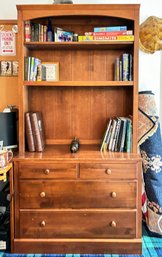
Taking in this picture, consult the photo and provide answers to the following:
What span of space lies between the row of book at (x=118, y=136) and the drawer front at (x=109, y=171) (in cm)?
22

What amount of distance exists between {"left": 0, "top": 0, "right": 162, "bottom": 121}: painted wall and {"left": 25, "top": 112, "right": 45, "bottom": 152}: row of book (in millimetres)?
1022

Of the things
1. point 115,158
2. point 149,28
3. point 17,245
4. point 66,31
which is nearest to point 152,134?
point 115,158

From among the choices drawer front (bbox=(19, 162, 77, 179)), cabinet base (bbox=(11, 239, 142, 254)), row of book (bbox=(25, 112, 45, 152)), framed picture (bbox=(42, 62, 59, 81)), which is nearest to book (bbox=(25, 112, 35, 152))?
row of book (bbox=(25, 112, 45, 152))

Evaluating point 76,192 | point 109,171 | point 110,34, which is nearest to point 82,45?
point 110,34

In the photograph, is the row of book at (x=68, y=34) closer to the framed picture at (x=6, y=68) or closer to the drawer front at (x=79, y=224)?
the framed picture at (x=6, y=68)

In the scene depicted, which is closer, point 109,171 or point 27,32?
point 109,171

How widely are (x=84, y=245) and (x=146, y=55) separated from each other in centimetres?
180

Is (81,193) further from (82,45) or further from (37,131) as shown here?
(82,45)

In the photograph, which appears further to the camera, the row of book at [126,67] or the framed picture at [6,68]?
the framed picture at [6,68]

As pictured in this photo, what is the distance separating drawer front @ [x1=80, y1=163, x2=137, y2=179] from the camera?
2.43 meters

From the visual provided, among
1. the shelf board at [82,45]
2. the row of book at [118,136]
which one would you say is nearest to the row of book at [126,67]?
the shelf board at [82,45]

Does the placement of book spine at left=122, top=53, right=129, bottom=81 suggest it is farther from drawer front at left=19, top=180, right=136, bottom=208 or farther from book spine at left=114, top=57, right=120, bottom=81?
drawer front at left=19, top=180, right=136, bottom=208

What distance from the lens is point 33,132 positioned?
2617 mm

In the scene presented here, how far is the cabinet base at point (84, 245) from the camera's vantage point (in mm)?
2471
